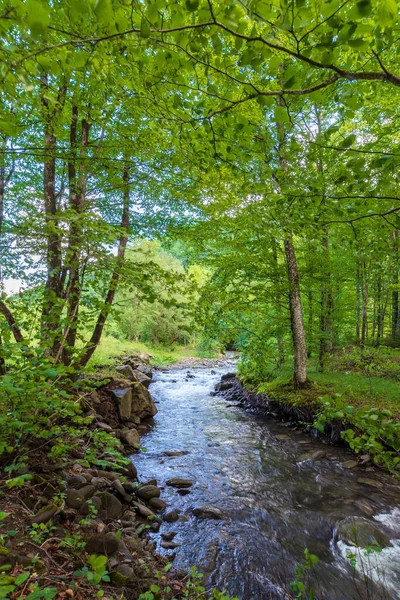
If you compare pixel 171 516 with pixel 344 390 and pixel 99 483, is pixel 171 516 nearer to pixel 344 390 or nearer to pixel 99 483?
pixel 99 483

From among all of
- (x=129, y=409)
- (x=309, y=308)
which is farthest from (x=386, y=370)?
(x=129, y=409)

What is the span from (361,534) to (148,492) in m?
3.06

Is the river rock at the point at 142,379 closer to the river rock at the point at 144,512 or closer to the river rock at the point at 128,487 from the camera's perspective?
the river rock at the point at 128,487

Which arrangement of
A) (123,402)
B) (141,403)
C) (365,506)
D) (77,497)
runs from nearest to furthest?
(77,497)
(365,506)
(123,402)
(141,403)

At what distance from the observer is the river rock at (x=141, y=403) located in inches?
319

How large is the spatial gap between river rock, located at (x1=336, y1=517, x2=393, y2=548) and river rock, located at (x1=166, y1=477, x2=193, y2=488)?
2396 mm

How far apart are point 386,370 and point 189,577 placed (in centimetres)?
860

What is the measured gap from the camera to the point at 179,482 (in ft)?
16.9

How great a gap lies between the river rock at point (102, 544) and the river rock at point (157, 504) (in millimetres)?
1636

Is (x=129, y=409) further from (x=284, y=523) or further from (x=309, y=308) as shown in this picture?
(x=309, y=308)

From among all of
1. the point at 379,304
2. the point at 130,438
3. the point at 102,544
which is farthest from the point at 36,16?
the point at 379,304

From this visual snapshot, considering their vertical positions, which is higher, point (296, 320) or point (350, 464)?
point (296, 320)

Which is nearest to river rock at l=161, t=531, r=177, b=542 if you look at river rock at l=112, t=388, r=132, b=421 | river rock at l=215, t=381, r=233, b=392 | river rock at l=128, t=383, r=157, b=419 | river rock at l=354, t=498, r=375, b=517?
river rock at l=354, t=498, r=375, b=517

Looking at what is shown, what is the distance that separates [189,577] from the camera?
3.06 metres
